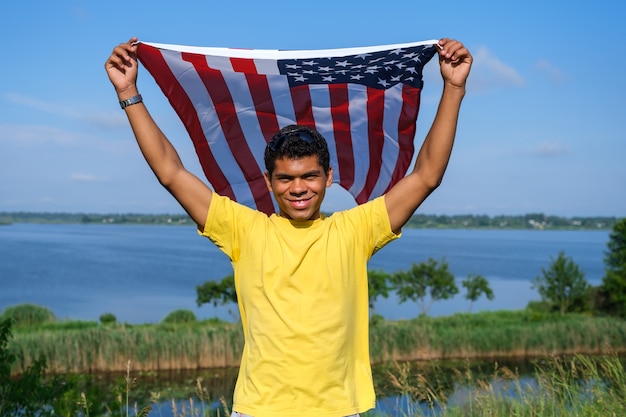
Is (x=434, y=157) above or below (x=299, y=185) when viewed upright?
above

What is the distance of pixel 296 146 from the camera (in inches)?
95.7

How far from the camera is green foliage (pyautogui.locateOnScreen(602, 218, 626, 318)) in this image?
93.4 feet

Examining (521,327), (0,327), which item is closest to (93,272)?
(521,327)

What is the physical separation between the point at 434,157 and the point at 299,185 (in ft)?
1.71

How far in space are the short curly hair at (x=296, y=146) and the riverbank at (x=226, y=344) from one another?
15.4m

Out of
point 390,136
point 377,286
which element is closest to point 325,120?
point 390,136

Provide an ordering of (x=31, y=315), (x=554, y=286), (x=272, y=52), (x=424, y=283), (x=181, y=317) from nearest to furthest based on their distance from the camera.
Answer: (x=272, y=52), (x=31, y=315), (x=181, y=317), (x=554, y=286), (x=424, y=283)

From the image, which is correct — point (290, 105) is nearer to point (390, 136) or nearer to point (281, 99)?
point (281, 99)

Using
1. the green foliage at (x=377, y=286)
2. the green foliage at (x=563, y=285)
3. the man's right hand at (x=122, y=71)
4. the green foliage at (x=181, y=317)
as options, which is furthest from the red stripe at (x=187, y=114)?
the green foliage at (x=377, y=286)

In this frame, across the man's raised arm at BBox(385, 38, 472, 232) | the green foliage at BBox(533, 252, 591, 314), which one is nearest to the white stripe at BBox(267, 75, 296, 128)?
the man's raised arm at BBox(385, 38, 472, 232)

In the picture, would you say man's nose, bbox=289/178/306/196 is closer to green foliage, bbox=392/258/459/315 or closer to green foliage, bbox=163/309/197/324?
green foliage, bbox=163/309/197/324

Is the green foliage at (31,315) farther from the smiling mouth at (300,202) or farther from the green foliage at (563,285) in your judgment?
the smiling mouth at (300,202)

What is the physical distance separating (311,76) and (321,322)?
157 cm

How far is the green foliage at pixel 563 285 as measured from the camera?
31.4m
